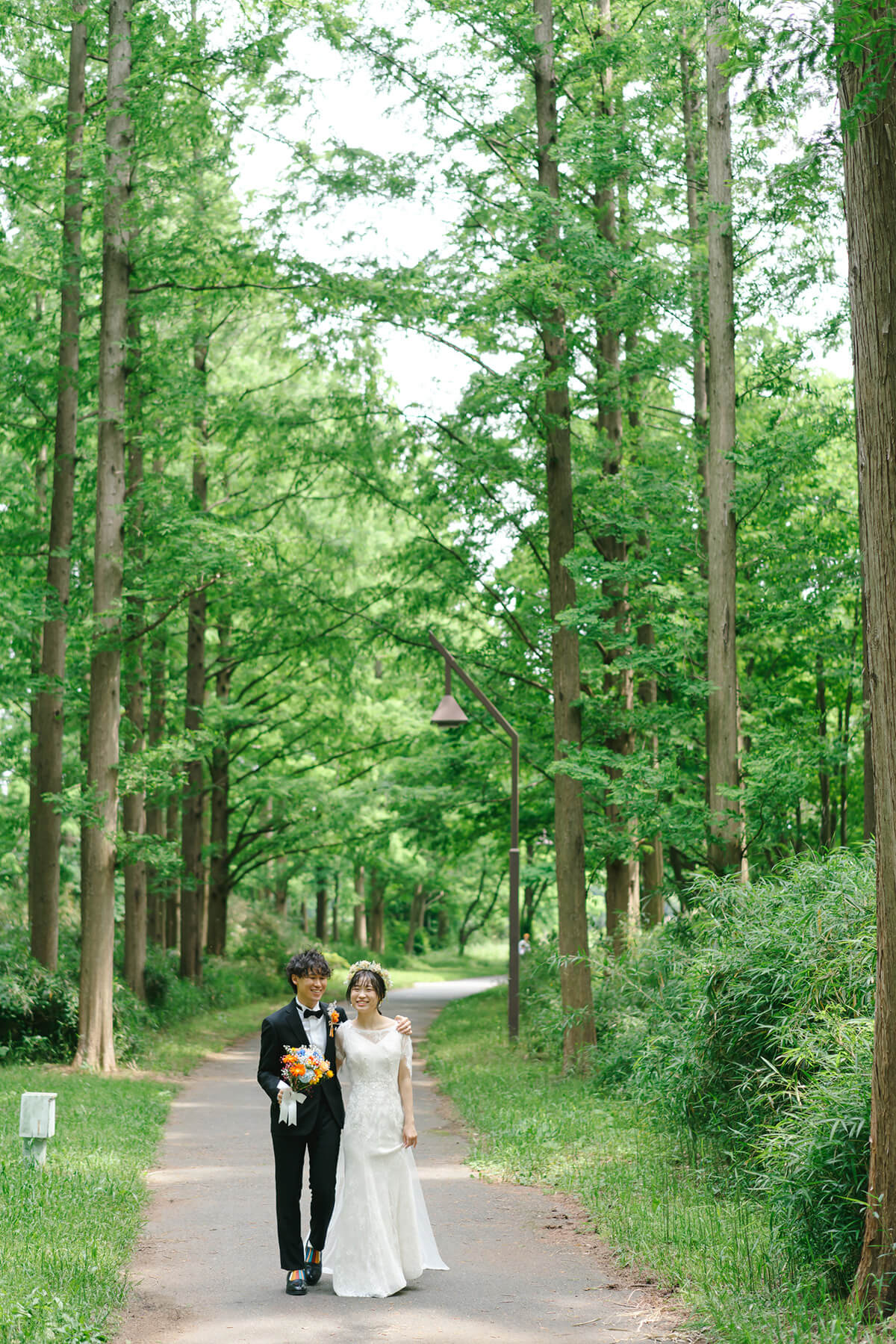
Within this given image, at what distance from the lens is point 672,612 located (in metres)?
18.3

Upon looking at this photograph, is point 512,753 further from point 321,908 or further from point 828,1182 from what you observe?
point 321,908

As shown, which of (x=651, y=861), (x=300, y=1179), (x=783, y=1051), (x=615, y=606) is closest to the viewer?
(x=300, y=1179)

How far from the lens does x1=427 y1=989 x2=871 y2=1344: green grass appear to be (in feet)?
19.6

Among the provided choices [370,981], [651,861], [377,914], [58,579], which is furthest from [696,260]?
[377,914]

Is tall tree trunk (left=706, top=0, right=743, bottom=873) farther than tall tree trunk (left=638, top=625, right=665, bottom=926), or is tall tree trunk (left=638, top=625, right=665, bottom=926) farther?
tall tree trunk (left=638, top=625, right=665, bottom=926)

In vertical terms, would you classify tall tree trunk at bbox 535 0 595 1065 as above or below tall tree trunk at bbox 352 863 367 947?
above

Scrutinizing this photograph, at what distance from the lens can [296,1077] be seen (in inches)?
272

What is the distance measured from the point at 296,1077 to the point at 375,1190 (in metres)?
0.76

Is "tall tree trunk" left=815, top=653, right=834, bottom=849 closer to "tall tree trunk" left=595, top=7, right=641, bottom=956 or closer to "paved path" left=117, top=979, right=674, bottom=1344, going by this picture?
"tall tree trunk" left=595, top=7, right=641, bottom=956

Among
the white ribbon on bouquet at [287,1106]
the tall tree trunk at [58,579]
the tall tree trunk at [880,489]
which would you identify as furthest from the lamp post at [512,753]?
the tall tree trunk at [880,489]

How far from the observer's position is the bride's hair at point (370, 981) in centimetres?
735

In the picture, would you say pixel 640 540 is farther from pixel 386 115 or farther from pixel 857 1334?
pixel 857 1334

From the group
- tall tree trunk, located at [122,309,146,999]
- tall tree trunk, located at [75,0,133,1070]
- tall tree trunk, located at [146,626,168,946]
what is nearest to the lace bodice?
tall tree trunk, located at [75,0,133,1070]

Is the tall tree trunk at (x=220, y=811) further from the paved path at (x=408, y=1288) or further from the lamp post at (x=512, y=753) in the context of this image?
the paved path at (x=408, y=1288)
